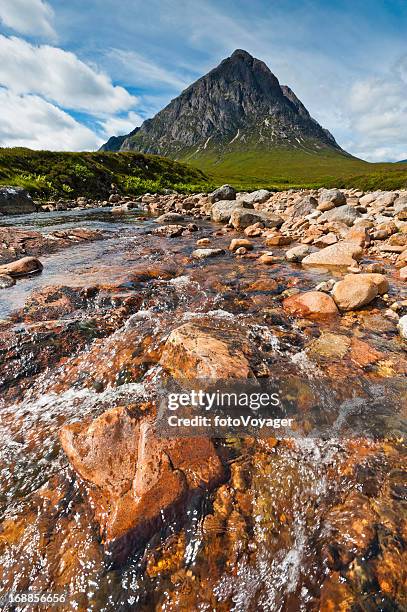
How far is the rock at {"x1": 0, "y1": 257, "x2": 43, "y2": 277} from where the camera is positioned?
10.4m

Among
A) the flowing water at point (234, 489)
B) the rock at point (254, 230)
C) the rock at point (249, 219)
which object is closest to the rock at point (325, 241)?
the rock at point (254, 230)

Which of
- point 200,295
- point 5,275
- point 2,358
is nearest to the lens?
point 2,358

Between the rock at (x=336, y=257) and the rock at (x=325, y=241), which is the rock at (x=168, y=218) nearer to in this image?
the rock at (x=325, y=241)

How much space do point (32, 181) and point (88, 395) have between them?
44529mm

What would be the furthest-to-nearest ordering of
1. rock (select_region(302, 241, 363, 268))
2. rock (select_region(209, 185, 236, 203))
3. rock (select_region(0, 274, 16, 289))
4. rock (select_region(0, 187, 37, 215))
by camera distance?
rock (select_region(209, 185, 236, 203))
rock (select_region(0, 187, 37, 215))
rock (select_region(302, 241, 363, 268))
rock (select_region(0, 274, 16, 289))

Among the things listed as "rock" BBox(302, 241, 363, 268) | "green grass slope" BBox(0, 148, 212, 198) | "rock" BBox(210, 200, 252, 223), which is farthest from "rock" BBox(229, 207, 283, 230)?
"green grass slope" BBox(0, 148, 212, 198)

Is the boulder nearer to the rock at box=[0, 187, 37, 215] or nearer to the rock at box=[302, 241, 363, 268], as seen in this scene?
the rock at box=[302, 241, 363, 268]

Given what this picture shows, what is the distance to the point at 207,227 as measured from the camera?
76.7ft

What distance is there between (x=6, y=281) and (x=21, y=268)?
111 cm

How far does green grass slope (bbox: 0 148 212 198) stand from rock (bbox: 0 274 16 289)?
1306 inches

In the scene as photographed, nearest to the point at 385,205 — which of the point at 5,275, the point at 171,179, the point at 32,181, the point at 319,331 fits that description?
the point at 319,331

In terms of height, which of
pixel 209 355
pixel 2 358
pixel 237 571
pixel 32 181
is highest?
pixel 32 181

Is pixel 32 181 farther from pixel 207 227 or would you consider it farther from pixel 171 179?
pixel 171 179

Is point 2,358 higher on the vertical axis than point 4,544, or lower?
higher
